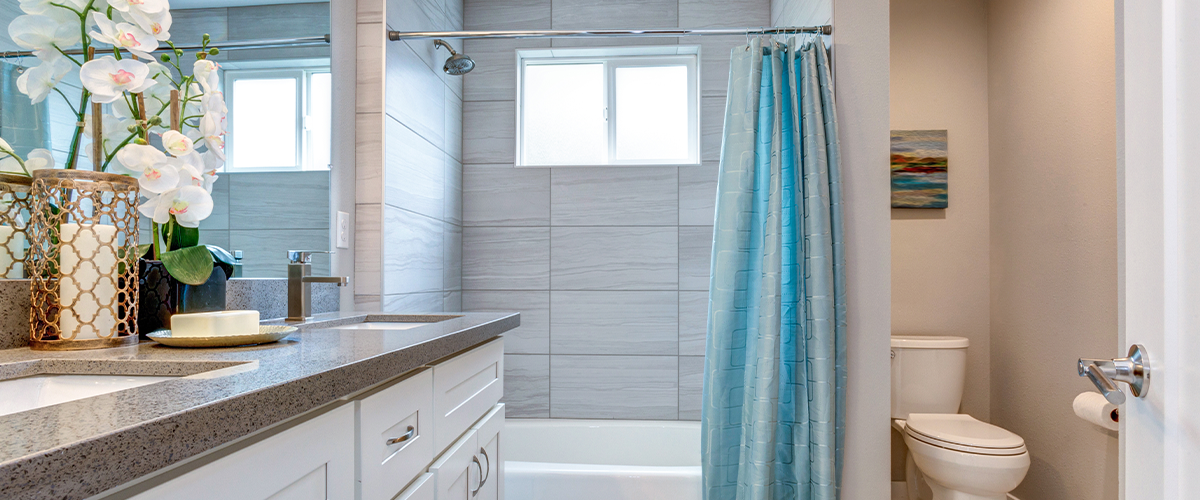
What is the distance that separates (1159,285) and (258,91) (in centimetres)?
173

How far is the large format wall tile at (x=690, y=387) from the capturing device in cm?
285

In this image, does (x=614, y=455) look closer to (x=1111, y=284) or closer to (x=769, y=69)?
(x=769, y=69)

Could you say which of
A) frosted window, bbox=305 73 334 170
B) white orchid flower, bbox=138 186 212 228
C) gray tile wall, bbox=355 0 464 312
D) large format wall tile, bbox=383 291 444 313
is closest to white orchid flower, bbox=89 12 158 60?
white orchid flower, bbox=138 186 212 228

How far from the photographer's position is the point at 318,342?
103cm

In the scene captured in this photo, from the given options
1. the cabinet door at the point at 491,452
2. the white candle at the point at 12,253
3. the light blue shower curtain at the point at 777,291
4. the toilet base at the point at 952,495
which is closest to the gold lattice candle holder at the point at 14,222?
the white candle at the point at 12,253

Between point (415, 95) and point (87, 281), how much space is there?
159 centimetres

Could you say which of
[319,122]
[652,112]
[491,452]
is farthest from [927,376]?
[319,122]

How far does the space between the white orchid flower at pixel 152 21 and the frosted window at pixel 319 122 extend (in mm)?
736

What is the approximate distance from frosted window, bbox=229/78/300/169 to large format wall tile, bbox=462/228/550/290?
4.36 ft

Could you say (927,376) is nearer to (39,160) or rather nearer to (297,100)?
(297,100)

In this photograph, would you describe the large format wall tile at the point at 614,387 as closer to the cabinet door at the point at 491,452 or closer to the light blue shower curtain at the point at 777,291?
the light blue shower curtain at the point at 777,291

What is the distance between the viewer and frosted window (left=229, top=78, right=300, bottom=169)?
1412 mm

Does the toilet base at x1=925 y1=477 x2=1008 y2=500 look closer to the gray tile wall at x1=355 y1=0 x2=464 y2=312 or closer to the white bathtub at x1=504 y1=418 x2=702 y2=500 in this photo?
the white bathtub at x1=504 y1=418 x2=702 y2=500

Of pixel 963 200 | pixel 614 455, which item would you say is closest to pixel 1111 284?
pixel 963 200
